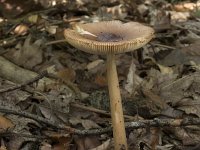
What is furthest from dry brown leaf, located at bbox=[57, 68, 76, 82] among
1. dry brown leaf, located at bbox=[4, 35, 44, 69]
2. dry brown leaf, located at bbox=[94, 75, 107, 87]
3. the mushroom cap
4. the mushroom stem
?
the mushroom stem

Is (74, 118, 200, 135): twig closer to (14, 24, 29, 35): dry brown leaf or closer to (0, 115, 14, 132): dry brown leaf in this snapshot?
(0, 115, 14, 132): dry brown leaf

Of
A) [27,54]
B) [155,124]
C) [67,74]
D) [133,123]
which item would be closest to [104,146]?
[133,123]

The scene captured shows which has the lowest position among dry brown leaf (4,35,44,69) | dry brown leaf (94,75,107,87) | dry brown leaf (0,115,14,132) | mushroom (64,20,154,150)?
dry brown leaf (94,75,107,87)

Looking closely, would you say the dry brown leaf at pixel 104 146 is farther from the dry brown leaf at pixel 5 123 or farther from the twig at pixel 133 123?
the dry brown leaf at pixel 5 123

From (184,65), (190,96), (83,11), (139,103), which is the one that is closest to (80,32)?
(139,103)

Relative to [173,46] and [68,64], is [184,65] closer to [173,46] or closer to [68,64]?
[173,46]

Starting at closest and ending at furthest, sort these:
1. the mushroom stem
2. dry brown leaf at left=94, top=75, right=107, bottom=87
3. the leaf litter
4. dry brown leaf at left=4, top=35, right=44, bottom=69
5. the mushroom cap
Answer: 1. the mushroom cap
2. the mushroom stem
3. the leaf litter
4. dry brown leaf at left=94, top=75, right=107, bottom=87
5. dry brown leaf at left=4, top=35, right=44, bottom=69

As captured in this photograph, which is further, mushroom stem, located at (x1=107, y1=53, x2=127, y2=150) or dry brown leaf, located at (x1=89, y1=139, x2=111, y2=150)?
dry brown leaf, located at (x1=89, y1=139, x2=111, y2=150)

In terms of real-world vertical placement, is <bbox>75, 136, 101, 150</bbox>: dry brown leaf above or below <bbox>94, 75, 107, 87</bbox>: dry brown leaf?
below

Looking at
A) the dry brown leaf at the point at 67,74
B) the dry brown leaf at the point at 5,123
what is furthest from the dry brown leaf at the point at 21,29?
the dry brown leaf at the point at 5,123
